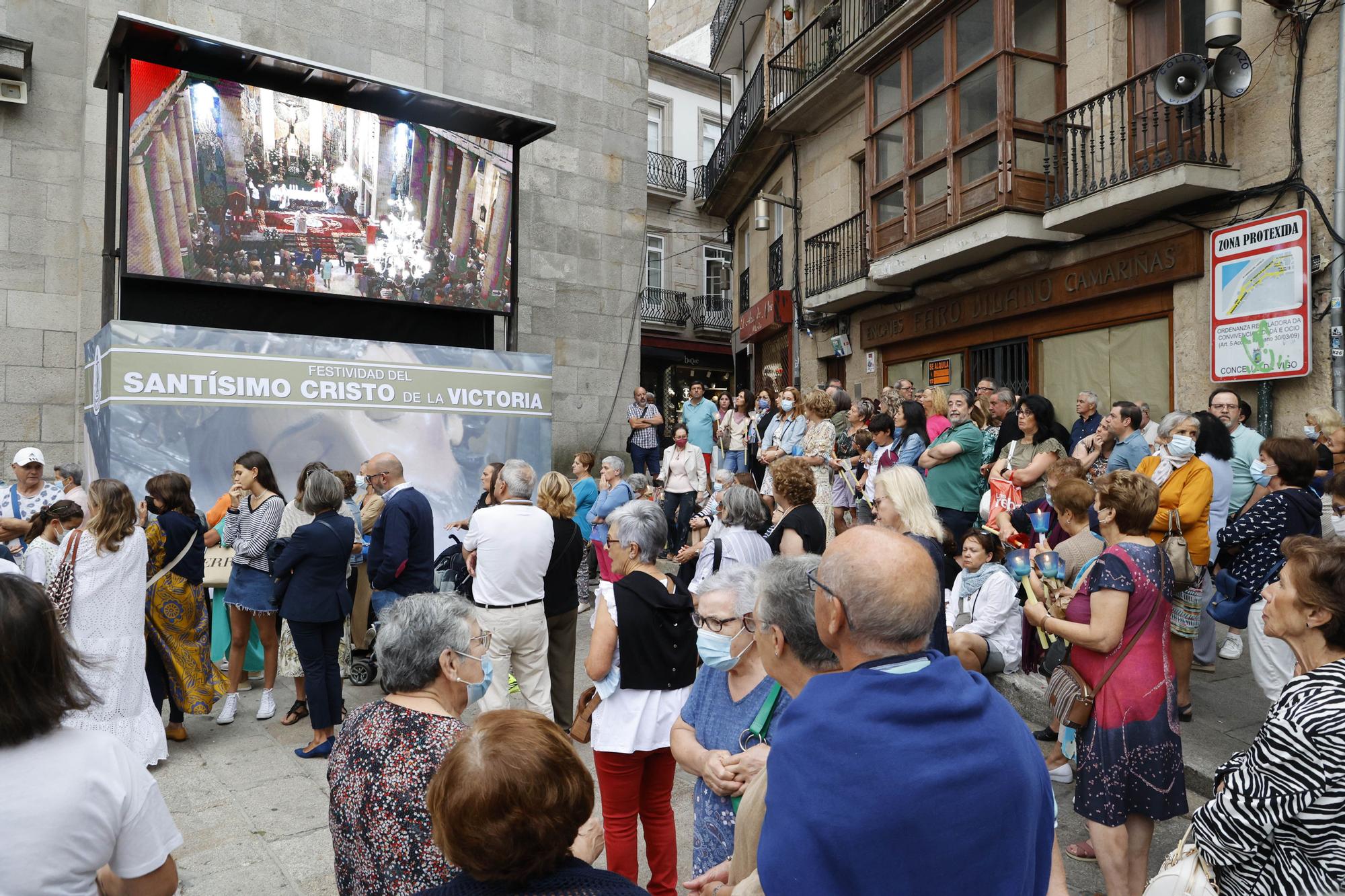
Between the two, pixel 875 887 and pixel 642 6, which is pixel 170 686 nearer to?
pixel 875 887

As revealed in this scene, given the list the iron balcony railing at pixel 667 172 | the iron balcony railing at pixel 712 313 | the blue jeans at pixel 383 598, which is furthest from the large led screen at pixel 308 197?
the iron balcony railing at pixel 712 313

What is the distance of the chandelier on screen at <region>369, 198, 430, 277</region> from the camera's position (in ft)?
34.6

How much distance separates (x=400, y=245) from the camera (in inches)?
420

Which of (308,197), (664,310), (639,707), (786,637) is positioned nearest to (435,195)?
(308,197)

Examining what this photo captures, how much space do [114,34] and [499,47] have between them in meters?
5.75

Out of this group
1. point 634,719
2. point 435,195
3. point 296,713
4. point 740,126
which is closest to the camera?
point 634,719

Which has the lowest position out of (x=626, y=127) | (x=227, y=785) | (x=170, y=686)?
(x=227, y=785)

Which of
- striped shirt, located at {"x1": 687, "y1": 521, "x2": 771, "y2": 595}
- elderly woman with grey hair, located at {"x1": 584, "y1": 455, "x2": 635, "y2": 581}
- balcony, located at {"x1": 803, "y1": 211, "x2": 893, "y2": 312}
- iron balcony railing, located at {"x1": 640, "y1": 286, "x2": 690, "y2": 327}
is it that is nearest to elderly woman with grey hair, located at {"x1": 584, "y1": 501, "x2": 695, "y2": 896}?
striped shirt, located at {"x1": 687, "y1": 521, "x2": 771, "y2": 595}

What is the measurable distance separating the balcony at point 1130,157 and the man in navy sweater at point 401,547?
774cm

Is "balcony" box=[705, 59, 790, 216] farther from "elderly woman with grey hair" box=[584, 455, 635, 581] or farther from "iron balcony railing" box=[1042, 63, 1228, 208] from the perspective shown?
"elderly woman with grey hair" box=[584, 455, 635, 581]

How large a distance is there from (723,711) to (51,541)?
4.63 m

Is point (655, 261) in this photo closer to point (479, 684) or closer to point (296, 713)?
point (296, 713)

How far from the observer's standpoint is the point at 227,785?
15.3ft

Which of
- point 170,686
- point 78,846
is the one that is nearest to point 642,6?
point 170,686
